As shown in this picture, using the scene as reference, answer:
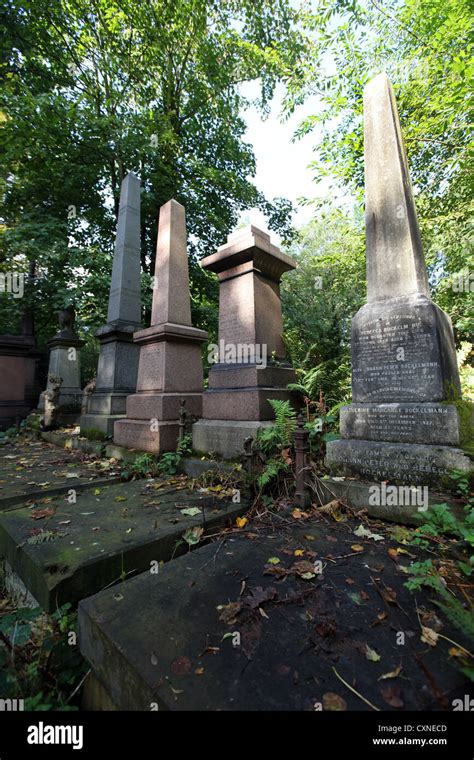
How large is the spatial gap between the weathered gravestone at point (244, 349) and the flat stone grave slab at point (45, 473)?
60.9 inches

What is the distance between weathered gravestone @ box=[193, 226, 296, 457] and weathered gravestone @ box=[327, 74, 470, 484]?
46.7 inches

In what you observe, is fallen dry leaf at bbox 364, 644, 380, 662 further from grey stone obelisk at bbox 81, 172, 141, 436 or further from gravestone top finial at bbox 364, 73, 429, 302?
grey stone obelisk at bbox 81, 172, 141, 436

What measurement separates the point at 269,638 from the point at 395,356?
2861 mm

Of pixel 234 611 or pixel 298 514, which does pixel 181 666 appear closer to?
pixel 234 611

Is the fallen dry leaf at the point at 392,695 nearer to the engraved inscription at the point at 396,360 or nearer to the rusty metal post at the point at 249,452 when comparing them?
the rusty metal post at the point at 249,452

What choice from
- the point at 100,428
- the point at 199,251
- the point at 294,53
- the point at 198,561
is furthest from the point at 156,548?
the point at 294,53

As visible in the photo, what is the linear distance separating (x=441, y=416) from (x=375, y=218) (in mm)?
2551

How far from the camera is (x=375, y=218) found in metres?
3.95

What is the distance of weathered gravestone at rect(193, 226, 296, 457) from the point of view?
4.28 meters

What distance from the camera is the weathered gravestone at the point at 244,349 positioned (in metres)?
4.28

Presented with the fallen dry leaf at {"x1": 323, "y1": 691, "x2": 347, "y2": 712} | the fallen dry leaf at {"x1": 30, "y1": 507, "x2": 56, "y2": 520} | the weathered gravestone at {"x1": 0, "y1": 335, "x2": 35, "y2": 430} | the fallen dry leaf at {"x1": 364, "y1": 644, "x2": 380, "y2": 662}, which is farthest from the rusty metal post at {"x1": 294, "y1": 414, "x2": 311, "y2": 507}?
the weathered gravestone at {"x1": 0, "y1": 335, "x2": 35, "y2": 430}

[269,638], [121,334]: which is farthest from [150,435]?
[269,638]

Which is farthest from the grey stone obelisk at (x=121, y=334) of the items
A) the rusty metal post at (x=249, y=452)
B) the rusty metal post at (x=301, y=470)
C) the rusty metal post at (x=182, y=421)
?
the rusty metal post at (x=301, y=470)
